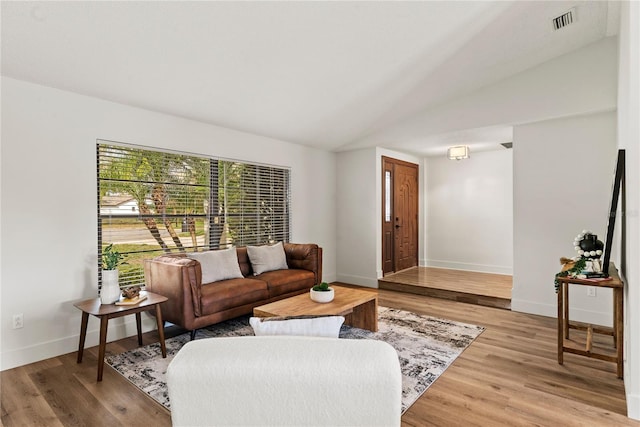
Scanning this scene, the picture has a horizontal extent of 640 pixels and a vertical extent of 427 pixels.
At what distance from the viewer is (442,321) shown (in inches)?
151

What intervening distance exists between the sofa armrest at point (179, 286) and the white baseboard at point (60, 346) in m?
0.40

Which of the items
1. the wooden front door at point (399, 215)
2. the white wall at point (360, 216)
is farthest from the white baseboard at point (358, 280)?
the wooden front door at point (399, 215)

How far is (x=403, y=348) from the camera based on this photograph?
308 centimetres

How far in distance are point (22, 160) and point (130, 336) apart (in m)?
1.84

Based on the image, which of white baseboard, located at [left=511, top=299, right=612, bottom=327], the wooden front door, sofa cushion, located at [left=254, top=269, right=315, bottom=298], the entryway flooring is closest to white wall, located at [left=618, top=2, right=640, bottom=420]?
white baseboard, located at [left=511, top=299, right=612, bottom=327]

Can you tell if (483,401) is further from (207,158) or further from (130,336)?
(207,158)

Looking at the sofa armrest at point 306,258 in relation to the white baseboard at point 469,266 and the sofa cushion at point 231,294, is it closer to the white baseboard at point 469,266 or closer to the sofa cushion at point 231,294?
the sofa cushion at point 231,294

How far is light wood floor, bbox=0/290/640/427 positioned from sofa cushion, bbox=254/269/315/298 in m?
1.42

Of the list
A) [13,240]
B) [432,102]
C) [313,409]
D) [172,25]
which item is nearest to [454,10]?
[432,102]

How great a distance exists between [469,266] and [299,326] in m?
5.76

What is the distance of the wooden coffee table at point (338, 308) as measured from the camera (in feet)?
9.48

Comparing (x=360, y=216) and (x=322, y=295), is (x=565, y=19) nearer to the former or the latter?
(x=322, y=295)

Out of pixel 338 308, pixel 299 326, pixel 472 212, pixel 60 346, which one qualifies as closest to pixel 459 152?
pixel 472 212

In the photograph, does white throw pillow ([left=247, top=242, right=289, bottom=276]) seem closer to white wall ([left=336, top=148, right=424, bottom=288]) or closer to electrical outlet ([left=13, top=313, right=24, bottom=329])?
white wall ([left=336, top=148, right=424, bottom=288])
